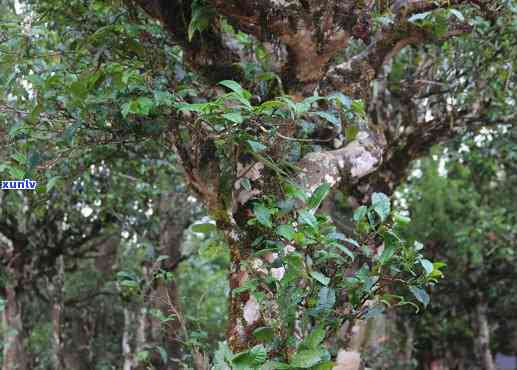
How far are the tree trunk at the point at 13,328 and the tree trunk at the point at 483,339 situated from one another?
627cm

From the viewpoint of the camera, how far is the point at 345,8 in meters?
2.78

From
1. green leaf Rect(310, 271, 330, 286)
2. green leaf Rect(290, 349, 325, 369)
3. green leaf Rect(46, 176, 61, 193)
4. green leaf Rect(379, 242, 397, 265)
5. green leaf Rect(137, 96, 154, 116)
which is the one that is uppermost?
green leaf Rect(137, 96, 154, 116)

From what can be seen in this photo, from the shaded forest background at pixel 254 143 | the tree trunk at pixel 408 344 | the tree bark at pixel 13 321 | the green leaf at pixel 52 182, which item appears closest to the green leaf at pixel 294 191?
the shaded forest background at pixel 254 143

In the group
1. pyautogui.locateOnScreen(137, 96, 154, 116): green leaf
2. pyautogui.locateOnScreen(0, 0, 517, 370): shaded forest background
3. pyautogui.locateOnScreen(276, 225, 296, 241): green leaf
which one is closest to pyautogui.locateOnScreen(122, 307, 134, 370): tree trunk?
pyautogui.locateOnScreen(0, 0, 517, 370): shaded forest background

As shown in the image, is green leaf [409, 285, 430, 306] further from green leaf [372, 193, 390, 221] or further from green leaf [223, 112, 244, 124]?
green leaf [223, 112, 244, 124]

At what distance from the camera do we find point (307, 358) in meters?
1.75

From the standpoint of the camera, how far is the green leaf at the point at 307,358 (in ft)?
5.71

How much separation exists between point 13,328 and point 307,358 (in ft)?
15.4

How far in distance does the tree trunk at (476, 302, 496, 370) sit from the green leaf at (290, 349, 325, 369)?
7.66 m

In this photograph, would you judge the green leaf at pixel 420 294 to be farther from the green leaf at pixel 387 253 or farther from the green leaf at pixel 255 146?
the green leaf at pixel 255 146

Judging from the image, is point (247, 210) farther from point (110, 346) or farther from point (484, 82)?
point (110, 346)

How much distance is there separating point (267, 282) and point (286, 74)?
1.18 meters

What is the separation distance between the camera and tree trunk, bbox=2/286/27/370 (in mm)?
5626

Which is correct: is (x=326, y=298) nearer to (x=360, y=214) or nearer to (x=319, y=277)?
(x=319, y=277)
